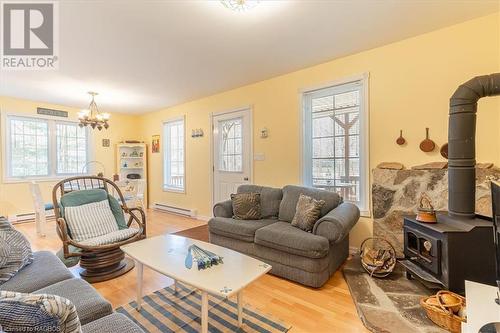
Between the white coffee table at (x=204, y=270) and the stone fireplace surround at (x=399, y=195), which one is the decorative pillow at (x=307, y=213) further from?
the white coffee table at (x=204, y=270)

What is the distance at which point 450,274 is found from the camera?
1862 mm

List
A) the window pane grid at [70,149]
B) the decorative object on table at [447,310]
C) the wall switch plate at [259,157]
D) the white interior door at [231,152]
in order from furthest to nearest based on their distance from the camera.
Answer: the window pane grid at [70,149] < the white interior door at [231,152] < the wall switch plate at [259,157] < the decorative object on table at [447,310]

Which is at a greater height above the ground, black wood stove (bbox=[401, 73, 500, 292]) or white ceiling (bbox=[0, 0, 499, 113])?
white ceiling (bbox=[0, 0, 499, 113])

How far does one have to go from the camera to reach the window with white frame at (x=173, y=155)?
224 inches

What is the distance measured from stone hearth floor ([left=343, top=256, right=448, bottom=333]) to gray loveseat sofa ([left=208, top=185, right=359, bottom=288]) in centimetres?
31

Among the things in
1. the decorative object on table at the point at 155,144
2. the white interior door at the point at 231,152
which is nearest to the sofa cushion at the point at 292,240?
the white interior door at the point at 231,152

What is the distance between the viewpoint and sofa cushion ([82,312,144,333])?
1.11 meters

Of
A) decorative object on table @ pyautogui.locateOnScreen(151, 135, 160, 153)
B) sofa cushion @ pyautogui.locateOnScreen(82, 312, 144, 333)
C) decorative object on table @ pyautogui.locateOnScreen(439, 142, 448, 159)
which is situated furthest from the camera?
decorative object on table @ pyautogui.locateOnScreen(151, 135, 160, 153)

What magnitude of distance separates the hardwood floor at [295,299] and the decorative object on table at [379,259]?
12.0 inches

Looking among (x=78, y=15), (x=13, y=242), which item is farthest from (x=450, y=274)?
(x=78, y=15)

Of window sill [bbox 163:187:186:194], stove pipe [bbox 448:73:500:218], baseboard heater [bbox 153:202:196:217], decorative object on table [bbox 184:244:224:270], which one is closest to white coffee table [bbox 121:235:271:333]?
decorative object on table [bbox 184:244:224:270]

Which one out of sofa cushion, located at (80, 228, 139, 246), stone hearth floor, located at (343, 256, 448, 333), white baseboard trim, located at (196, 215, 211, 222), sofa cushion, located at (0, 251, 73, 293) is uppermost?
sofa cushion, located at (0, 251, 73, 293)

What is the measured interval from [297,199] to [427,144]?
1.53 meters

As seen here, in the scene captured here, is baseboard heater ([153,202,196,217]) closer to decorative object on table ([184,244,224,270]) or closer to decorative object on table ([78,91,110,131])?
decorative object on table ([78,91,110,131])
